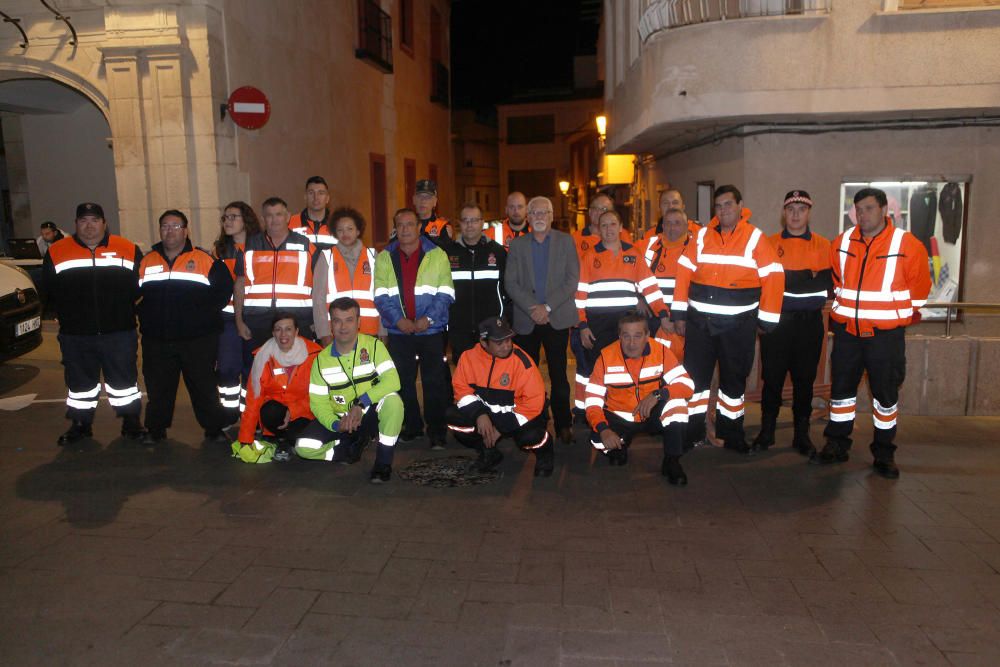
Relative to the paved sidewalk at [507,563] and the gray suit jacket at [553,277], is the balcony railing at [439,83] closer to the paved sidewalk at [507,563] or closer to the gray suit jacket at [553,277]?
the gray suit jacket at [553,277]

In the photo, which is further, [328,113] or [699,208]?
[328,113]

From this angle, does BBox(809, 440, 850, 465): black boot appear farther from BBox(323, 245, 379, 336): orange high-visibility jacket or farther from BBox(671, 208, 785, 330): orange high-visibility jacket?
BBox(323, 245, 379, 336): orange high-visibility jacket

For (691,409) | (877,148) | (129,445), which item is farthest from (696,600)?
(877,148)

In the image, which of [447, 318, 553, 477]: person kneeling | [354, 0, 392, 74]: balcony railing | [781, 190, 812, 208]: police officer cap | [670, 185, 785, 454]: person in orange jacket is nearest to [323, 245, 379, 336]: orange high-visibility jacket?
[447, 318, 553, 477]: person kneeling

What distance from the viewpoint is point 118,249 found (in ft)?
21.5

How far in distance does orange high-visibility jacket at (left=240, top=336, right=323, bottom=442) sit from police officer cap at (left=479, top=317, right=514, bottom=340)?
1425mm

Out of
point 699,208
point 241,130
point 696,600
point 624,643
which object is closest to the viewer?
point 624,643

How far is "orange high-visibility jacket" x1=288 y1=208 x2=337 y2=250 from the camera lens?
6941 millimetres

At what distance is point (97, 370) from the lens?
6746mm

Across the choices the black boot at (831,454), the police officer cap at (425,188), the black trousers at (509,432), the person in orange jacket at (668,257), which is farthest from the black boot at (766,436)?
the police officer cap at (425,188)

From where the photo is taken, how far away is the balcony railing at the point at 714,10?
830 cm

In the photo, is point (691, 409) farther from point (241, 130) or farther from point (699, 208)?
point (241, 130)

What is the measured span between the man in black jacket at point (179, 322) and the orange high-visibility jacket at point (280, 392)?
66 centimetres

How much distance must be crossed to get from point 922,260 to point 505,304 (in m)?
3.34
